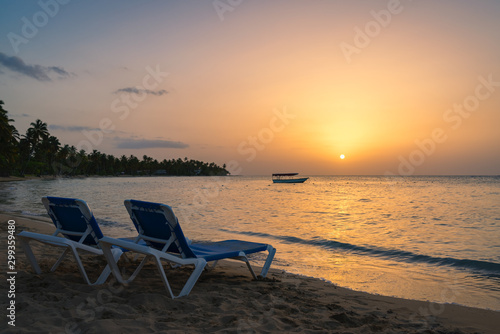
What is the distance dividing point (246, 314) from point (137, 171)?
192 m

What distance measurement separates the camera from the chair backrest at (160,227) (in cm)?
427

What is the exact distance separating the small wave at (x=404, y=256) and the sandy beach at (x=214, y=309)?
11.6ft

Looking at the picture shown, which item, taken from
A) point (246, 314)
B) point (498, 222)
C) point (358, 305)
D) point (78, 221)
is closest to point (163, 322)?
point (246, 314)

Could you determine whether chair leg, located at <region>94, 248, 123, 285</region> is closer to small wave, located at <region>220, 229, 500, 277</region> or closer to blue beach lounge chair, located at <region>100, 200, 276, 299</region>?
blue beach lounge chair, located at <region>100, 200, 276, 299</region>

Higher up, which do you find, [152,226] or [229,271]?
[152,226]

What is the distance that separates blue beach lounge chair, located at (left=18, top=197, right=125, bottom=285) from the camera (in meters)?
4.37

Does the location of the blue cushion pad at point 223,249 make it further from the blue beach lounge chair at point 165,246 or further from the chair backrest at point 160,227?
the chair backrest at point 160,227

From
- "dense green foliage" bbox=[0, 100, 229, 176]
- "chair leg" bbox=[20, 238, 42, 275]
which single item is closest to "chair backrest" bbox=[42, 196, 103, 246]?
"chair leg" bbox=[20, 238, 42, 275]

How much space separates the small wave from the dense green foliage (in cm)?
4661

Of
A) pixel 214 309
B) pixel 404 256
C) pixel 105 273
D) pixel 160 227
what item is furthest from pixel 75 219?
pixel 404 256

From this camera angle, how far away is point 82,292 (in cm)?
408

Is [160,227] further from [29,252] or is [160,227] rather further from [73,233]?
[29,252]

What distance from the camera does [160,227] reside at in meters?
4.50

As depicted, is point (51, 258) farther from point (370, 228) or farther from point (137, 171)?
point (137, 171)
